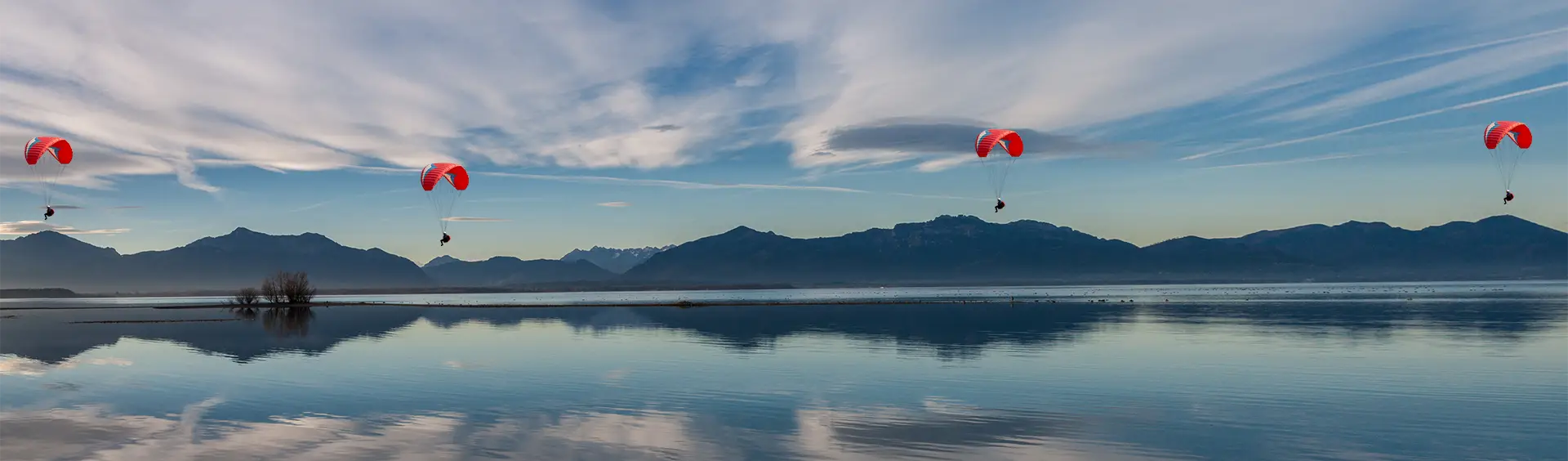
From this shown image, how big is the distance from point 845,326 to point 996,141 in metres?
25.3

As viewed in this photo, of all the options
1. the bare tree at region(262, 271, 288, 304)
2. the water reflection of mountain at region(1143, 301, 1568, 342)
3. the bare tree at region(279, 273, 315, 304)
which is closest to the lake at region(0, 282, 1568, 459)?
the water reflection of mountain at region(1143, 301, 1568, 342)

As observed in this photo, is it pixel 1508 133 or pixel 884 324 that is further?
pixel 884 324

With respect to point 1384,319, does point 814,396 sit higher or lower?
lower

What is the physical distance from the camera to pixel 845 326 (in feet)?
287

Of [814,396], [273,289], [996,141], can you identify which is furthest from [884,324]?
[273,289]

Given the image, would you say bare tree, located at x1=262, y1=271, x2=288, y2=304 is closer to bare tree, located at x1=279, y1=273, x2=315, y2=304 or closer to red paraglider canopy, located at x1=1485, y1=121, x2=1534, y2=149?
bare tree, located at x1=279, y1=273, x2=315, y2=304

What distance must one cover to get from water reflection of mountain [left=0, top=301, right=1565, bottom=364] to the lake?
3.81 ft

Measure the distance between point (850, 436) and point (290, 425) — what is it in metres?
17.7

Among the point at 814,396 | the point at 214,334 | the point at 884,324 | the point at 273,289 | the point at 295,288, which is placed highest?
the point at 295,288

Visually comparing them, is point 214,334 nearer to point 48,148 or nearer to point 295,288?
point 48,148

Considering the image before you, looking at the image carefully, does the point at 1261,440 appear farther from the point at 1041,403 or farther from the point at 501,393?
the point at 501,393

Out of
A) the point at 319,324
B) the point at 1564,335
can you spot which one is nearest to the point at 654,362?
the point at 1564,335

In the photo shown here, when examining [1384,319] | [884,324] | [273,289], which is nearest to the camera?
[1384,319]

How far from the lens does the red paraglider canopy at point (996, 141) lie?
6925cm
